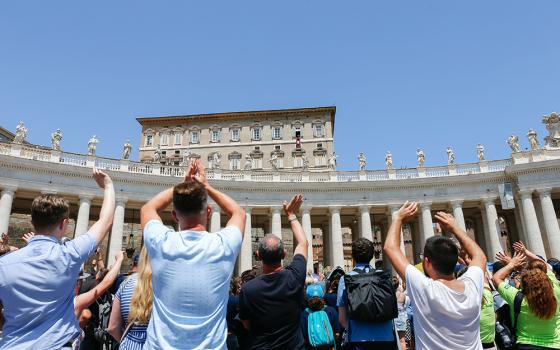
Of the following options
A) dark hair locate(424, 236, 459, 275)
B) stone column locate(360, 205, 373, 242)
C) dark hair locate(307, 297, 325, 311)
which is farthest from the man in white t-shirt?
stone column locate(360, 205, 373, 242)

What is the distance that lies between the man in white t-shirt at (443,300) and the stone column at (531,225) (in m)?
38.3

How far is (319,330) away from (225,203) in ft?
12.1

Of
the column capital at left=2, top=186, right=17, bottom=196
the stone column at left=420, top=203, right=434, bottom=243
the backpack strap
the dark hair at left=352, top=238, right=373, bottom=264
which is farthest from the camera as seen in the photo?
the stone column at left=420, top=203, right=434, bottom=243

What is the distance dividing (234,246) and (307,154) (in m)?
61.7

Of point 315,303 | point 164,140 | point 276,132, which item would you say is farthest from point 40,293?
point 164,140

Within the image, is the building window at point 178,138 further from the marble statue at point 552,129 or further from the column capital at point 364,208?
the marble statue at point 552,129

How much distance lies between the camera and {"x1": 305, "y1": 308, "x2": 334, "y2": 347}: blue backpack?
21.2ft

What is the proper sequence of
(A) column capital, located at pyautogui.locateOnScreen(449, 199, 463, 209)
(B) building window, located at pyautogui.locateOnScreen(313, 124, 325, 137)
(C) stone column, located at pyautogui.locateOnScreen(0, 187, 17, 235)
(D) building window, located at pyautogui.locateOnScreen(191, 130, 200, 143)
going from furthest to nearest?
1. (D) building window, located at pyautogui.locateOnScreen(191, 130, 200, 143)
2. (B) building window, located at pyautogui.locateOnScreen(313, 124, 325, 137)
3. (A) column capital, located at pyautogui.locateOnScreen(449, 199, 463, 209)
4. (C) stone column, located at pyautogui.locateOnScreen(0, 187, 17, 235)

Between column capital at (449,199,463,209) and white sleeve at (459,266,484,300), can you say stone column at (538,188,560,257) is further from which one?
white sleeve at (459,266,484,300)

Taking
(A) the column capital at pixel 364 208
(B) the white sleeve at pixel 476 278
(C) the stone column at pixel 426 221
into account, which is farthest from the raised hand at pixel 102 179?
(C) the stone column at pixel 426 221

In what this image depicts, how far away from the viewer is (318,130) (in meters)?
66.5

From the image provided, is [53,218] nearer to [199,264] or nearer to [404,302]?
[199,264]

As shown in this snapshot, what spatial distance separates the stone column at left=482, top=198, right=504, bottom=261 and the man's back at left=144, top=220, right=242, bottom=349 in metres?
39.9

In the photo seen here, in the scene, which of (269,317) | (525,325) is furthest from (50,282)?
(525,325)
